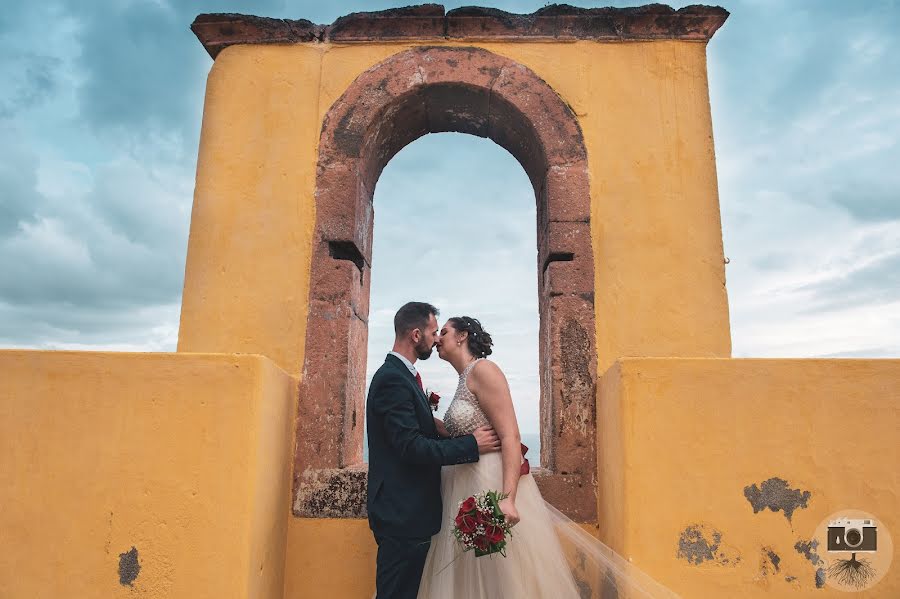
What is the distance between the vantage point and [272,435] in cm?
→ 315

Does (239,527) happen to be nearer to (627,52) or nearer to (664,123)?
(664,123)

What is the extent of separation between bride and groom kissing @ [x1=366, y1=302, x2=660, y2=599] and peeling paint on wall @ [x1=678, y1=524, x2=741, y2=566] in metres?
0.22

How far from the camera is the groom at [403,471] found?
267 cm

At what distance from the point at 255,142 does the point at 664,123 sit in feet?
9.34

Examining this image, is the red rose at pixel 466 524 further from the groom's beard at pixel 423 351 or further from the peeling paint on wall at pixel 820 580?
the peeling paint on wall at pixel 820 580

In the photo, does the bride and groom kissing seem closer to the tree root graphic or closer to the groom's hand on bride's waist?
the groom's hand on bride's waist

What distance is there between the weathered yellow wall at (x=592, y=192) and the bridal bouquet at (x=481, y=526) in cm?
154

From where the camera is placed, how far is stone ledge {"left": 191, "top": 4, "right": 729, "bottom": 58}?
430 centimetres

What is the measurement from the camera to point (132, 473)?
9.16 feet

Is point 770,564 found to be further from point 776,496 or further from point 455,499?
point 455,499

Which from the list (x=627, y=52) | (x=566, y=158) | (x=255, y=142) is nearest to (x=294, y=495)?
(x=255, y=142)

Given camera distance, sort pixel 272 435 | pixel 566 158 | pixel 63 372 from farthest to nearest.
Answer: pixel 566 158 < pixel 272 435 < pixel 63 372

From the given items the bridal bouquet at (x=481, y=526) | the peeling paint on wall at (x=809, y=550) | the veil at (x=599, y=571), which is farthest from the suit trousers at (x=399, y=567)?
the peeling paint on wall at (x=809, y=550)

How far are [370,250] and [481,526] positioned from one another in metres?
2.58
